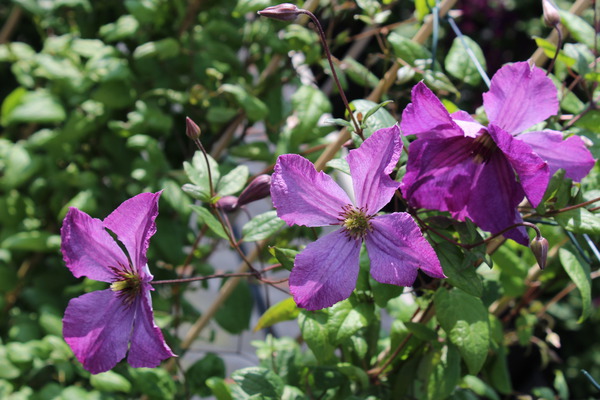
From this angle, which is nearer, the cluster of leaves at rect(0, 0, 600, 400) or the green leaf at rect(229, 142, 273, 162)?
the cluster of leaves at rect(0, 0, 600, 400)

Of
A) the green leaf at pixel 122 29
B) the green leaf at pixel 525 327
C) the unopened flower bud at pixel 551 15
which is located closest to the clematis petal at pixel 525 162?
the unopened flower bud at pixel 551 15

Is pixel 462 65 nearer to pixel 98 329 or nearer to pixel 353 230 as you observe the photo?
pixel 353 230

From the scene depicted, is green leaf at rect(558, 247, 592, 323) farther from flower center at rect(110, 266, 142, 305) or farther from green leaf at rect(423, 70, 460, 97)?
flower center at rect(110, 266, 142, 305)

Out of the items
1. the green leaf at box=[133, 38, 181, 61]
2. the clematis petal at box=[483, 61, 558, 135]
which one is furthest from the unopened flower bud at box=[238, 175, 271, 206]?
the green leaf at box=[133, 38, 181, 61]

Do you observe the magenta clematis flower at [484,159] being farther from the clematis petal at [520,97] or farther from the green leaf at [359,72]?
the green leaf at [359,72]

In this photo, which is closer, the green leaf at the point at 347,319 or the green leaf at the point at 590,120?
the green leaf at the point at 347,319

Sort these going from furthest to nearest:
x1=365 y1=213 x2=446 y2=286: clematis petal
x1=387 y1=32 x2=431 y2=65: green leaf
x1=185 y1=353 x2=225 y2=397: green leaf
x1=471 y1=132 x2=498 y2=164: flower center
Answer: x1=185 y1=353 x2=225 y2=397: green leaf → x1=387 y1=32 x2=431 y2=65: green leaf → x1=471 y1=132 x2=498 y2=164: flower center → x1=365 y1=213 x2=446 y2=286: clematis petal

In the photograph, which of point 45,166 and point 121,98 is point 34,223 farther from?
point 121,98
